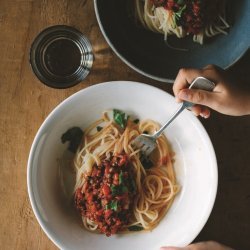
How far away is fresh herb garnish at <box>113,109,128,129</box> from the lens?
167cm

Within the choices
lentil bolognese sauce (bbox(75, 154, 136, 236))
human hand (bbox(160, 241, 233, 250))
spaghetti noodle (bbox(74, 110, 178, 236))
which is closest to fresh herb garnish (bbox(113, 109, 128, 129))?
spaghetti noodle (bbox(74, 110, 178, 236))

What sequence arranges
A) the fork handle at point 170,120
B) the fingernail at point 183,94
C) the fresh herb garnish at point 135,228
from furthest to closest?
1. the fresh herb garnish at point 135,228
2. the fork handle at point 170,120
3. the fingernail at point 183,94

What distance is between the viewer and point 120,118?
167 cm

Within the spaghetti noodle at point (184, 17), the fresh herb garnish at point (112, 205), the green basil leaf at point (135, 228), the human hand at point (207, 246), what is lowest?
the green basil leaf at point (135, 228)

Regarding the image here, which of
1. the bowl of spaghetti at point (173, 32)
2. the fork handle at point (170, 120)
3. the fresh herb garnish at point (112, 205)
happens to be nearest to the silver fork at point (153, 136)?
the fork handle at point (170, 120)

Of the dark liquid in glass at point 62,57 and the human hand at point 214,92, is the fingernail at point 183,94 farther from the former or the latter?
the dark liquid in glass at point 62,57

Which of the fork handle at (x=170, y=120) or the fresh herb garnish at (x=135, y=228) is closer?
the fork handle at (x=170, y=120)

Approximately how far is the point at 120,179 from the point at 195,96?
0.39 metres

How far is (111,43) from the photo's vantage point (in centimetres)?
155

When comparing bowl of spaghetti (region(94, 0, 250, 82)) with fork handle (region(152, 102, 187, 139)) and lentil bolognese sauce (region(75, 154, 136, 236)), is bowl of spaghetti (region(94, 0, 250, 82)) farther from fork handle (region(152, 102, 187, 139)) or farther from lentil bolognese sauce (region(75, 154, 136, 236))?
lentil bolognese sauce (region(75, 154, 136, 236))

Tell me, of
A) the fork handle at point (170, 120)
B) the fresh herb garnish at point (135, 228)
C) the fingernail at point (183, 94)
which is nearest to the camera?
the fingernail at point (183, 94)

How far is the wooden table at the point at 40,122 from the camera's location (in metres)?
1.67

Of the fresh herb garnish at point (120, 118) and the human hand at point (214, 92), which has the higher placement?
the human hand at point (214, 92)

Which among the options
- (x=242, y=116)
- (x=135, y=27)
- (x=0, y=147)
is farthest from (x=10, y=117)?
(x=242, y=116)
